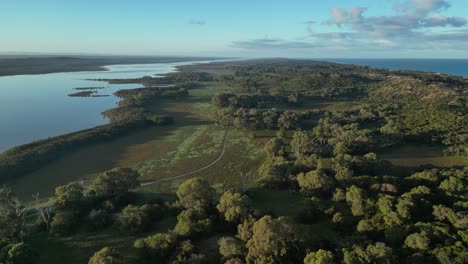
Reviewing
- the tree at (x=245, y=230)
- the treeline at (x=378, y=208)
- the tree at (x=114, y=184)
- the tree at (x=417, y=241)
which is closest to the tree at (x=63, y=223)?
the tree at (x=114, y=184)

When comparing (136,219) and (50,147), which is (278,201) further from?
(50,147)

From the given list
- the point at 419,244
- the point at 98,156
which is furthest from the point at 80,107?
the point at 419,244

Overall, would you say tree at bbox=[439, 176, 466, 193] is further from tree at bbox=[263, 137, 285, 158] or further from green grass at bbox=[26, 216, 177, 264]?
green grass at bbox=[26, 216, 177, 264]

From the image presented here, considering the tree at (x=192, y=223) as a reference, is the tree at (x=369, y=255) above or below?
above

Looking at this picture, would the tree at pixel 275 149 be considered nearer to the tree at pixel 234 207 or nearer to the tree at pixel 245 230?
the tree at pixel 234 207

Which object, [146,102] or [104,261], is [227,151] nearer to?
[104,261]
